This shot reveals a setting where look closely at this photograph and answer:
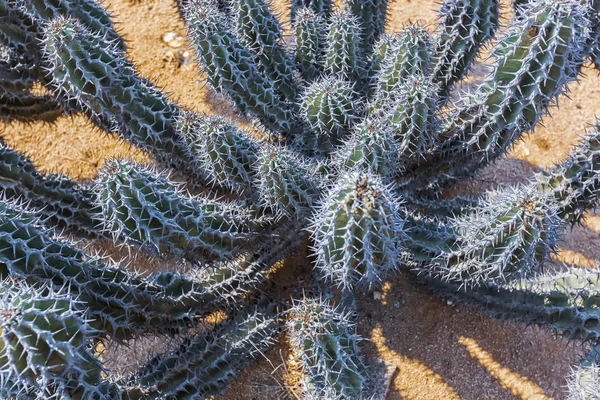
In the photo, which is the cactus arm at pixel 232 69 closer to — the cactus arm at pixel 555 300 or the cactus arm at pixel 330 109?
the cactus arm at pixel 330 109

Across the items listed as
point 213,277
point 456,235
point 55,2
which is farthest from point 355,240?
point 55,2

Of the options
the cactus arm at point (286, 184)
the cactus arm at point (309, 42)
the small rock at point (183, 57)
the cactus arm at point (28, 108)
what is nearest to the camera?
the cactus arm at point (286, 184)

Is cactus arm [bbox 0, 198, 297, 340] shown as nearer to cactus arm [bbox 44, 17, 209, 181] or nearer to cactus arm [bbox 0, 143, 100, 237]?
cactus arm [bbox 0, 143, 100, 237]

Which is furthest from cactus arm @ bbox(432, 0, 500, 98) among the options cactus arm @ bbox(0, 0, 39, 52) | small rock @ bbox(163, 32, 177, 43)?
small rock @ bbox(163, 32, 177, 43)

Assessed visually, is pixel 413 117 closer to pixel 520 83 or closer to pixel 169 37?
pixel 520 83

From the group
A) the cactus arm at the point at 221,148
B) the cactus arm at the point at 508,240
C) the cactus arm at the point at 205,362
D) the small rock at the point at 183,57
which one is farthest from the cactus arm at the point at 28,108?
the cactus arm at the point at 508,240

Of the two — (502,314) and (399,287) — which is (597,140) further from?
(399,287)
